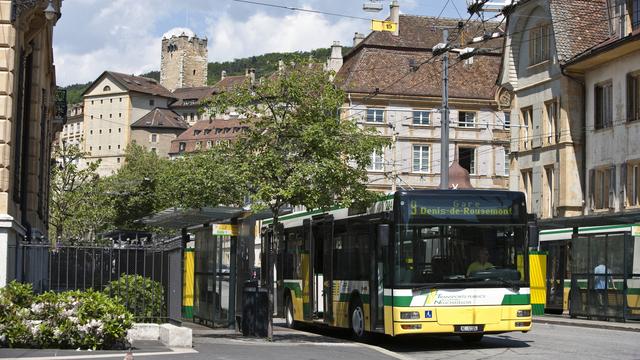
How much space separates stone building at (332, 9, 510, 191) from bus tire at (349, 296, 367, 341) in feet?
170

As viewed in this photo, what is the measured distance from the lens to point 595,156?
4550 cm

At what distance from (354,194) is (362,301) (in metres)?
2.06

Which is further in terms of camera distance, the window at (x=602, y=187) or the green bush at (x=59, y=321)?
the window at (x=602, y=187)

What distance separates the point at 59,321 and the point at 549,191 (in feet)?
115

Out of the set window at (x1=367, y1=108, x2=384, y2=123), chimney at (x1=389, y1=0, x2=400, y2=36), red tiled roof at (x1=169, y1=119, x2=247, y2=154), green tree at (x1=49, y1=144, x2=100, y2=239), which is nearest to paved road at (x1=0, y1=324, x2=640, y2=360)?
green tree at (x1=49, y1=144, x2=100, y2=239)

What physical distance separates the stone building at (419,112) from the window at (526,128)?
2358 centimetres

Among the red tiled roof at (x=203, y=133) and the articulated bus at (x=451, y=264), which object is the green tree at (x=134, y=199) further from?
the red tiled roof at (x=203, y=133)

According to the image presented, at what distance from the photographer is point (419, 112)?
75375 millimetres

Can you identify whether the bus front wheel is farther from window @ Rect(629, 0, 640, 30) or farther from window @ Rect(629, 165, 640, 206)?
window @ Rect(629, 0, 640, 30)

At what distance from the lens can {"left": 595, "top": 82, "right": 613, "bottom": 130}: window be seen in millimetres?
44656

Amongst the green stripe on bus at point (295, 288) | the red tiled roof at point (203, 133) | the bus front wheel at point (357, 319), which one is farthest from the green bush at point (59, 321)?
the red tiled roof at point (203, 133)

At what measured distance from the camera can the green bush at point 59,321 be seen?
16.7 metres

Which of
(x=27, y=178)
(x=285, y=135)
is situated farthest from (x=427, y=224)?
(x=27, y=178)

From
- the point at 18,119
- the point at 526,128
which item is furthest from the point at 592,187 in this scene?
the point at 18,119
